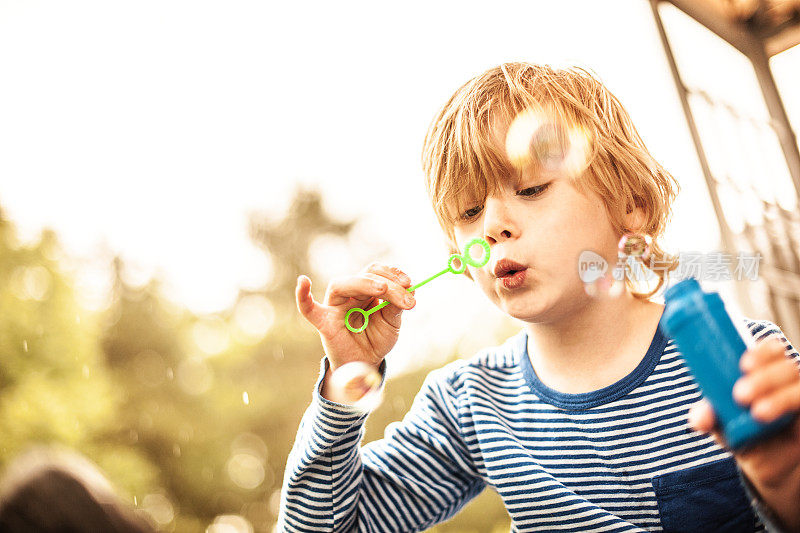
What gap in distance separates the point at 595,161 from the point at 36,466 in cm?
70

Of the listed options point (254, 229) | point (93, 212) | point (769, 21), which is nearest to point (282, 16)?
point (254, 229)

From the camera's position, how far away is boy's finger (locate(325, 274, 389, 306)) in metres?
0.78

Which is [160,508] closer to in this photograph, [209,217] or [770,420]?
[209,217]

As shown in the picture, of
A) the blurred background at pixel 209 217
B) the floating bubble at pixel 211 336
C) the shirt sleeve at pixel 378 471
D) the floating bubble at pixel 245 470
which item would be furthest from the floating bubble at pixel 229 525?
the shirt sleeve at pixel 378 471

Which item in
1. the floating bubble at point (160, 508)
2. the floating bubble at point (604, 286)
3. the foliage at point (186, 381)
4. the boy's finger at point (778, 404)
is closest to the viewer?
the boy's finger at point (778, 404)

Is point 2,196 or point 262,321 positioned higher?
point 2,196

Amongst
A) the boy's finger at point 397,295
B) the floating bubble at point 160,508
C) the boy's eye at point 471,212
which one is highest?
the boy's eye at point 471,212

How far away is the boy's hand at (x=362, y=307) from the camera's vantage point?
2.56 ft

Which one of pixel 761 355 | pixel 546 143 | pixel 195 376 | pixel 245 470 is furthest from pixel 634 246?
pixel 195 376

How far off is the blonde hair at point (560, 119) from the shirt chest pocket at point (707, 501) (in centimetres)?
25

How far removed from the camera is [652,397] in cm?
76

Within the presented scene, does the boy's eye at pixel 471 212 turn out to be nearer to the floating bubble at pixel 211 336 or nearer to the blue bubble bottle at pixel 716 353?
the blue bubble bottle at pixel 716 353

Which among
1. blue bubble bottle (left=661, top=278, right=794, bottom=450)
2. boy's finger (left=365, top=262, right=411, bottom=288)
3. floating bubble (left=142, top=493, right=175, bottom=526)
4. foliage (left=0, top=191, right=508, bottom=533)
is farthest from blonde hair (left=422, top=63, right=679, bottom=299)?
floating bubble (left=142, top=493, right=175, bottom=526)

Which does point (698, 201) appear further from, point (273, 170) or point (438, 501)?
point (273, 170)
